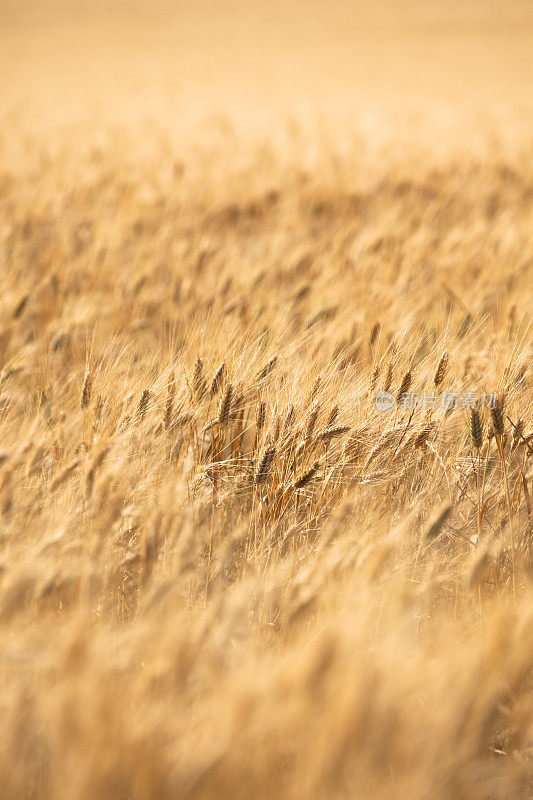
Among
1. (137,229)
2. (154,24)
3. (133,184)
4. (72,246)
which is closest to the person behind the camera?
(72,246)

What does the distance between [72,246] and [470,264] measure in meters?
1.73

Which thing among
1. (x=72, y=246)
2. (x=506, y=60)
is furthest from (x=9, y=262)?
(x=506, y=60)

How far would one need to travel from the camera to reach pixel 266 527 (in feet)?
4.11

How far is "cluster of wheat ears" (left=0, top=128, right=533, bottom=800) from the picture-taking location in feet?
2.25

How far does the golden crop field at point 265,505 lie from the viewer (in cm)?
69

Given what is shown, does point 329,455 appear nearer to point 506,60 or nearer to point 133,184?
point 133,184

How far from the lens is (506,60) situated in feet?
58.6

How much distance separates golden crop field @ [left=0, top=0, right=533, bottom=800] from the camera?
689mm

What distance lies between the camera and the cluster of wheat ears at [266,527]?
69 centimetres

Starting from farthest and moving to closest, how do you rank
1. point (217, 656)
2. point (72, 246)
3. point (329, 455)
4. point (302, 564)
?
point (72, 246), point (329, 455), point (302, 564), point (217, 656)

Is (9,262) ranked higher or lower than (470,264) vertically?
higher

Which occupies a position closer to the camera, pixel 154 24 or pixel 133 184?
pixel 133 184

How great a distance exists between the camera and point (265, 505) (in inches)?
50.1

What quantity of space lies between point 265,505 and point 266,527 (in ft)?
0.15
